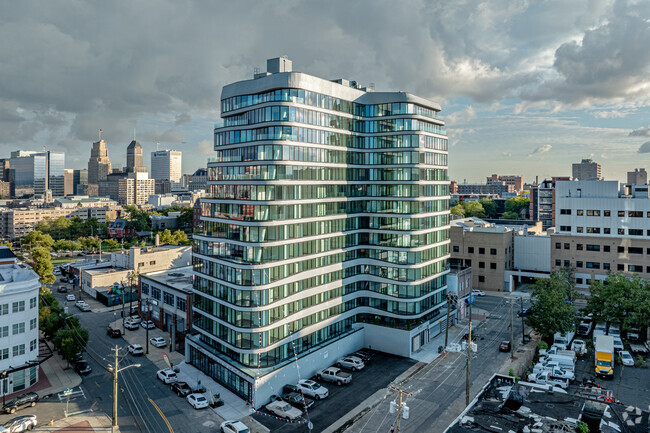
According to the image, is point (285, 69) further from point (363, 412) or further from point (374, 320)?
point (363, 412)

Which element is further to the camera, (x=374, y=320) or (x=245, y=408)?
(x=374, y=320)

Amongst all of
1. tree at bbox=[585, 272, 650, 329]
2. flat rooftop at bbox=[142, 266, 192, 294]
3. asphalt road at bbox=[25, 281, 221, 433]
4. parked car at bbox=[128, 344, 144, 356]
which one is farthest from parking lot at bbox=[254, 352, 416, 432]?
tree at bbox=[585, 272, 650, 329]

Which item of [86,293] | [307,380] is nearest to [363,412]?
[307,380]

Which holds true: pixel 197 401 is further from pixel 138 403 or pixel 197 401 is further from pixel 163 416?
pixel 138 403

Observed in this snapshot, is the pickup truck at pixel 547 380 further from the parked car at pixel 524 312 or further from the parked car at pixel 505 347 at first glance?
the parked car at pixel 524 312

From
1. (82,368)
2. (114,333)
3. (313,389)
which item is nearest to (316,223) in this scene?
(313,389)

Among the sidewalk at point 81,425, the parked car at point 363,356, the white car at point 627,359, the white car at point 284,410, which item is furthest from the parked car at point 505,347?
the sidewalk at point 81,425
